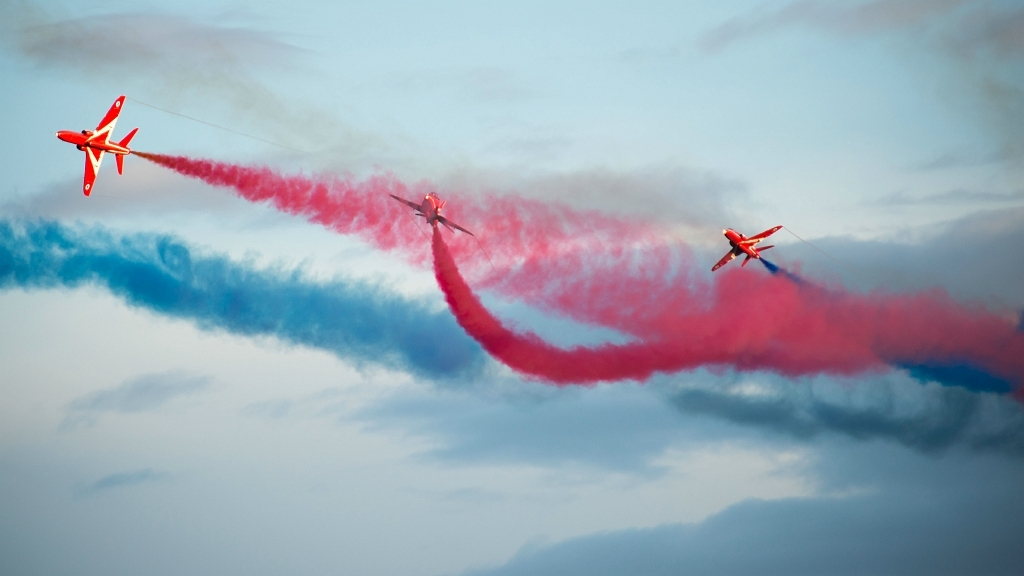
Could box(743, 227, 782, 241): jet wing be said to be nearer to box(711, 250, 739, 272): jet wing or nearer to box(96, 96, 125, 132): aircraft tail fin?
box(711, 250, 739, 272): jet wing

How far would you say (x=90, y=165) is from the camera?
118562 mm

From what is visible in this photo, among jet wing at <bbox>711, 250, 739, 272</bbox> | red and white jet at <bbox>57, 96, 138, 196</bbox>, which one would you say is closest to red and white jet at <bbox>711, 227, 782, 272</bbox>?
jet wing at <bbox>711, 250, 739, 272</bbox>

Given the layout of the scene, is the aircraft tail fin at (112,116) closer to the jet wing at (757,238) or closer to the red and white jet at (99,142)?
the red and white jet at (99,142)

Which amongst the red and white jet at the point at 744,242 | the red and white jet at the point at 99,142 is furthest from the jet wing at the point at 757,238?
the red and white jet at the point at 99,142

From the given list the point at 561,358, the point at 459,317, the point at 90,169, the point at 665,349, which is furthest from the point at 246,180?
the point at 665,349

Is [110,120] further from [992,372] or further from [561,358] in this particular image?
[992,372]

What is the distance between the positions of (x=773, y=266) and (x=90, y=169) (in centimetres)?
5284

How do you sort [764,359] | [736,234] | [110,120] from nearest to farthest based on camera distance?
[110,120] < [736,234] < [764,359]

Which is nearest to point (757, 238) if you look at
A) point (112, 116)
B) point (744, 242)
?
point (744, 242)

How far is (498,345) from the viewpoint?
124m

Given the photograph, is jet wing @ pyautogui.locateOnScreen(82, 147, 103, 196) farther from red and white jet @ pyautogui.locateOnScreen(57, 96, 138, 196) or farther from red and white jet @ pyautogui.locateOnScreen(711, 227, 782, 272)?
red and white jet @ pyautogui.locateOnScreen(711, 227, 782, 272)

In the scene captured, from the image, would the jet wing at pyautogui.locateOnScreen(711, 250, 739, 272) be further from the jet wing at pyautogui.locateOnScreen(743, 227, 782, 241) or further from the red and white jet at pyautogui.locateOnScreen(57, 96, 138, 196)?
the red and white jet at pyautogui.locateOnScreen(57, 96, 138, 196)

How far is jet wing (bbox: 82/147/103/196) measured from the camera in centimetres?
11796

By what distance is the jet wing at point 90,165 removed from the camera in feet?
387
